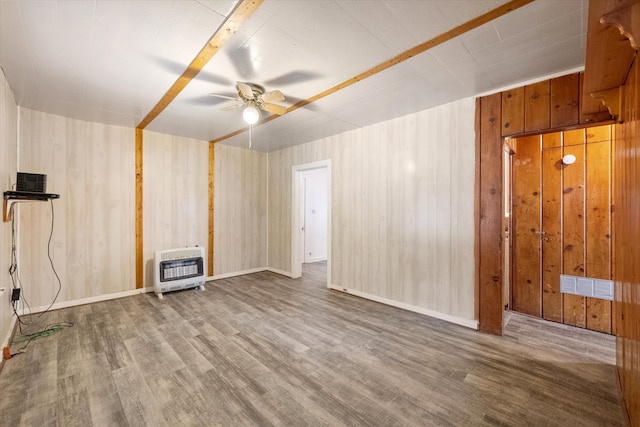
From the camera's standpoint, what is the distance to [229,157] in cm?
505

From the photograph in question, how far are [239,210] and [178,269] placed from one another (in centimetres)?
162

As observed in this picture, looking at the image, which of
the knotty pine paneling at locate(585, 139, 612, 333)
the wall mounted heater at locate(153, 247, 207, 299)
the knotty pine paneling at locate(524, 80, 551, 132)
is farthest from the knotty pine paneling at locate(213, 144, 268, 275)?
the knotty pine paneling at locate(585, 139, 612, 333)

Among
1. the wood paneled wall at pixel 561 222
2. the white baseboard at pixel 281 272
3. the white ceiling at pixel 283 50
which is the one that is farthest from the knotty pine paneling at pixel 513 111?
the white baseboard at pixel 281 272

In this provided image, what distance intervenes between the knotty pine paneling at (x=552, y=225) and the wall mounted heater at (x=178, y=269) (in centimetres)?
472

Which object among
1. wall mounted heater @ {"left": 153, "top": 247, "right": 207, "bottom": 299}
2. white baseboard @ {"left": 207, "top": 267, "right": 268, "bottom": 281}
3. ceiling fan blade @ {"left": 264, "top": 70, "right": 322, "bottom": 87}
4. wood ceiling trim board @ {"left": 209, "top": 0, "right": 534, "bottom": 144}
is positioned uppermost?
ceiling fan blade @ {"left": 264, "top": 70, "right": 322, "bottom": 87}

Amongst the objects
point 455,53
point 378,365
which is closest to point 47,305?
point 378,365

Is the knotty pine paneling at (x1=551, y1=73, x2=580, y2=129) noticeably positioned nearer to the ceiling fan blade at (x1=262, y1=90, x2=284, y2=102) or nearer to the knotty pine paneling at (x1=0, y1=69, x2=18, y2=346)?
the ceiling fan blade at (x1=262, y1=90, x2=284, y2=102)

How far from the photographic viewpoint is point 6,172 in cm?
251

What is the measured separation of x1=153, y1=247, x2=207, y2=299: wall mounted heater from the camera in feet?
12.5

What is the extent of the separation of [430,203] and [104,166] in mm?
4509

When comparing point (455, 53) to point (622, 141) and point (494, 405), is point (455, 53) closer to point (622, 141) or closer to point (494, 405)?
point (622, 141)

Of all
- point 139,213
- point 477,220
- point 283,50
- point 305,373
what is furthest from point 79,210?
point 477,220

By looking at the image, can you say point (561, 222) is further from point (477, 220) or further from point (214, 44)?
point (214, 44)

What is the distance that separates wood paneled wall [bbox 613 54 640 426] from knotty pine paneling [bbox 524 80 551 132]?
0.62 metres
